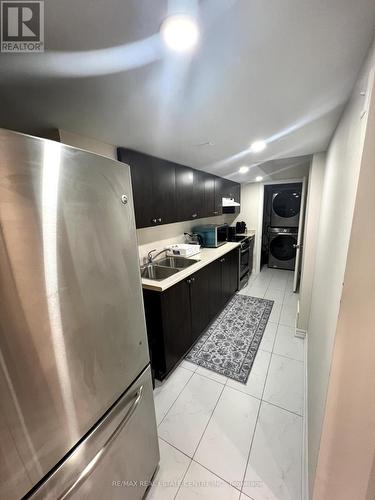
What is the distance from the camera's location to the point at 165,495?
1094 mm

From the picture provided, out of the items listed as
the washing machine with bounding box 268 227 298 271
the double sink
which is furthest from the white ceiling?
the washing machine with bounding box 268 227 298 271

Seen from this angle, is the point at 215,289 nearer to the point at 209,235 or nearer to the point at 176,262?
the point at 176,262

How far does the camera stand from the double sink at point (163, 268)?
7.13 feet

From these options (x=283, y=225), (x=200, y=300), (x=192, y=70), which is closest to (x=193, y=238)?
(x=200, y=300)

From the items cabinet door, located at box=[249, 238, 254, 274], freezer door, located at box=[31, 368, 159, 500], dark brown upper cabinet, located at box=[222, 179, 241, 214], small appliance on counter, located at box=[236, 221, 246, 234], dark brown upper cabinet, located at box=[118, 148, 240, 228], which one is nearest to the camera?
freezer door, located at box=[31, 368, 159, 500]

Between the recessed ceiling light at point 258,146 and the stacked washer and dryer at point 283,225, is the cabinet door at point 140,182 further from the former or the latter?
the stacked washer and dryer at point 283,225

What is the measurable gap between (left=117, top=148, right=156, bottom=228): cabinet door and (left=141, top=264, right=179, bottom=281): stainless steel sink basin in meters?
0.57

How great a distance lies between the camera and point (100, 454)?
2.44ft

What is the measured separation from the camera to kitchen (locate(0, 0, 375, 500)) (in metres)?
0.54

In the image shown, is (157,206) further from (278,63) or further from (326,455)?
(326,455)

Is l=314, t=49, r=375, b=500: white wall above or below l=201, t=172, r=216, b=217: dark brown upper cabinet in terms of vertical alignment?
below

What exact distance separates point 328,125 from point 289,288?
2.96m

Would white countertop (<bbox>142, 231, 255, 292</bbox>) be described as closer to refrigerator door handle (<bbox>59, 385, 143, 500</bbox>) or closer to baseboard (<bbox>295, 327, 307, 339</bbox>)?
refrigerator door handle (<bbox>59, 385, 143, 500</bbox>)

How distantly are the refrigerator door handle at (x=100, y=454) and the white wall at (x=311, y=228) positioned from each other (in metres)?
2.07
